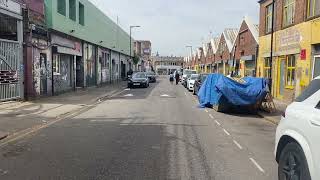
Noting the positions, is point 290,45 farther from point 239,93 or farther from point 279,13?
point 239,93

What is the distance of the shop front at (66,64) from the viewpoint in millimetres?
27750

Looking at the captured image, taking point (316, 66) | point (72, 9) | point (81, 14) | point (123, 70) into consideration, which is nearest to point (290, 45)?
point (316, 66)

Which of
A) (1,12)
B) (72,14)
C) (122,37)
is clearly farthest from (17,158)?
(122,37)

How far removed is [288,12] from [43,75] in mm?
14517

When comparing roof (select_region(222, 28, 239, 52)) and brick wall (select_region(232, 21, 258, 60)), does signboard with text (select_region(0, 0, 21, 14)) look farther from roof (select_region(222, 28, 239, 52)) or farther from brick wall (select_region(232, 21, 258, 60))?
roof (select_region(222, 28, 239, 52))

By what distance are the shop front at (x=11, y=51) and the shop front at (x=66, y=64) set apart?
560cm

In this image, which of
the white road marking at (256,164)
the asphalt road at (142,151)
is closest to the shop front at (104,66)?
the asphalt road at (142,151)

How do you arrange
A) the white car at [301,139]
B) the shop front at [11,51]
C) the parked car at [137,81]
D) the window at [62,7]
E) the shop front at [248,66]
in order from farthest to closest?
the parked car at [137,81], the shop front at [248,66], the window at [62,7], the shop front at [11,51], the white car at [301,139]

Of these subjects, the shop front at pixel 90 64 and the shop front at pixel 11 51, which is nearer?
the shop front at pixel 11 51

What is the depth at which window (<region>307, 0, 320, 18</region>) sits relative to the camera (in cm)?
2086

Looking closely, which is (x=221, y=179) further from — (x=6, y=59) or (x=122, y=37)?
(x=122, y=37)

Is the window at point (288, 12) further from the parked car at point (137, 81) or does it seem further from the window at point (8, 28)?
the parked car at point (137, 81)

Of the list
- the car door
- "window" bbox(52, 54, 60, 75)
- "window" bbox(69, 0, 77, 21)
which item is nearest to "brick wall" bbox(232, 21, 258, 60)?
"window" bbox(69, 0, 77, 21)

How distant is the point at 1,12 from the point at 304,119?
1640cm
